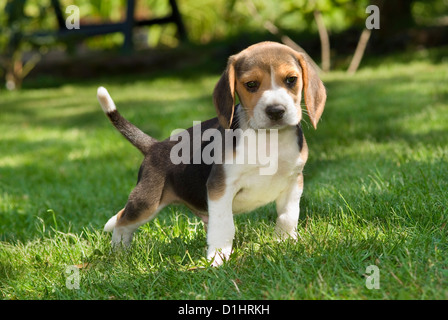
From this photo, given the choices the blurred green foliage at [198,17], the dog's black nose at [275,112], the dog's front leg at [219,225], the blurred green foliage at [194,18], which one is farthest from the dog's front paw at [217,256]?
the blurred green foliage at [198,17]

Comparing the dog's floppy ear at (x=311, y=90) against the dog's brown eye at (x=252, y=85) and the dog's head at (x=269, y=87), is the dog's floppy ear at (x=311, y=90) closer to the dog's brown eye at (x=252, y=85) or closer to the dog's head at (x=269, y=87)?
the dog's head at (x=269, y=87)

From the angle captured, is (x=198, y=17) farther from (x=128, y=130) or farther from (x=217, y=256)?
(x=217, y=256)

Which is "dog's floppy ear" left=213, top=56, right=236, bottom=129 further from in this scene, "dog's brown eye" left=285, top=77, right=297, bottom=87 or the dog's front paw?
the dog's front paw

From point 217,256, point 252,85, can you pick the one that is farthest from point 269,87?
point 217,256

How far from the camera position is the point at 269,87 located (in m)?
3.06

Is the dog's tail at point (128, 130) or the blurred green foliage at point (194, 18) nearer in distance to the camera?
the dog's tail at point (128, 130)

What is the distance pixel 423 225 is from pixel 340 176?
1538 millimetres

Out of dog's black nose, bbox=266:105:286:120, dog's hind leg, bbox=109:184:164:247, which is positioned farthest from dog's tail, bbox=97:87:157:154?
dog's black nose, bbox=266:105:286:120

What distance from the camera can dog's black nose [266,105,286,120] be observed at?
2990 millimetres

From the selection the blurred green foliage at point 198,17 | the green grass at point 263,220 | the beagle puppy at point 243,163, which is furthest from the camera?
the blurred green foliage at point 198,17

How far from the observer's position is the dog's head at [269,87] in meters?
3.04

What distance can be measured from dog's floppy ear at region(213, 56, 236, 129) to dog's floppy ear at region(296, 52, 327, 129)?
0.38m

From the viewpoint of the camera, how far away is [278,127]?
10.1 ft

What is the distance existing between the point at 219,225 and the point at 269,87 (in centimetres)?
81
